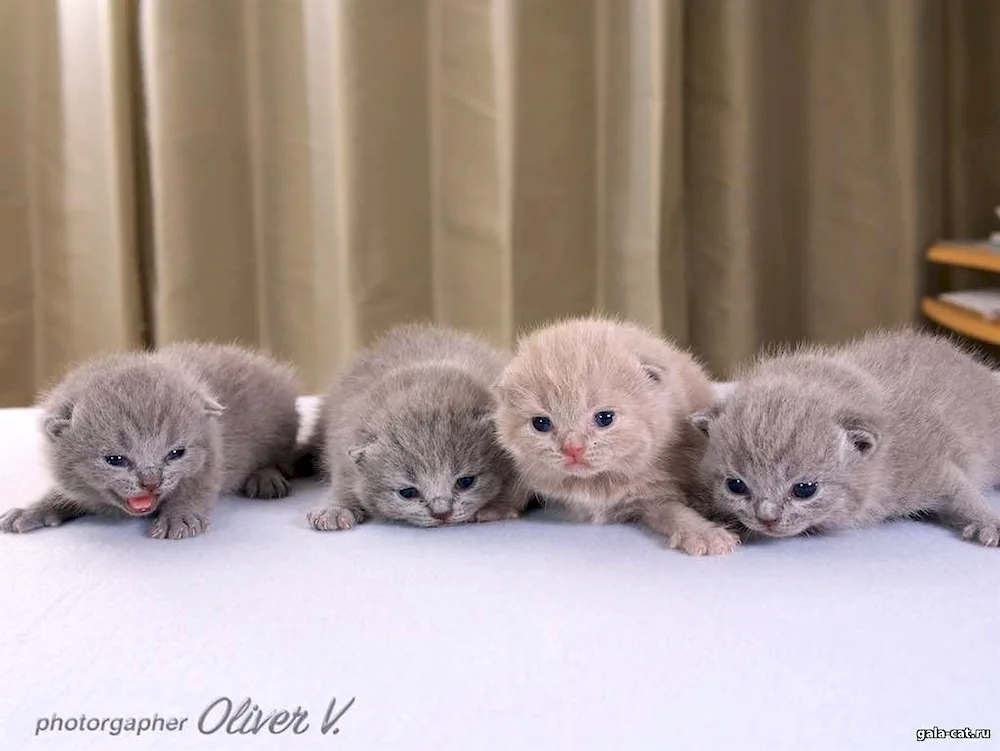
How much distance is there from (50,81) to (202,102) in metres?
0.48

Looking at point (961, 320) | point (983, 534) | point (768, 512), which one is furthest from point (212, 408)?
point (961, 320)

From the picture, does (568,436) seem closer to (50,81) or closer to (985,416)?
(985,416)

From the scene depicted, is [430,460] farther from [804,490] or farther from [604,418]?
[804,490]

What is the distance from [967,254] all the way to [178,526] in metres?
1.97

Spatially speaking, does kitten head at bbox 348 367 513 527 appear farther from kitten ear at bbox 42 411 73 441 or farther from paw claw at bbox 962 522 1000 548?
paw claw at bbox 962 522 1000 548

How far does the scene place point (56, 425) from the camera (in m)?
1.35

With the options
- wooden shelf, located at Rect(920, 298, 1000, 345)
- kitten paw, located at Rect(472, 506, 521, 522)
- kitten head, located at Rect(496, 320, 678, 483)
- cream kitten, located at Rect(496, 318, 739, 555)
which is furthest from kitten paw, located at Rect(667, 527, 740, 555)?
wooden shelf, located at Rect(920, 298, 1000, 345)

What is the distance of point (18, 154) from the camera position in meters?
2.91

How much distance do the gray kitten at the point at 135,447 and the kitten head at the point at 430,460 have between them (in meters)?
0.22

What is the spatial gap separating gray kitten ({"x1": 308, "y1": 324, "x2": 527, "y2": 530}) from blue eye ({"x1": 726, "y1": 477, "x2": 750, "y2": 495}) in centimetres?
29

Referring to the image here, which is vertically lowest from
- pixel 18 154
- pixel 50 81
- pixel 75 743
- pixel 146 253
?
pixel 75 743

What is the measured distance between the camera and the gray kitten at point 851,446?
1.20m

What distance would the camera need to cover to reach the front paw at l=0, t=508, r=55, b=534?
4.46 ft

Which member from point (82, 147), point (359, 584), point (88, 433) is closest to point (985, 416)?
point (359, 584)
